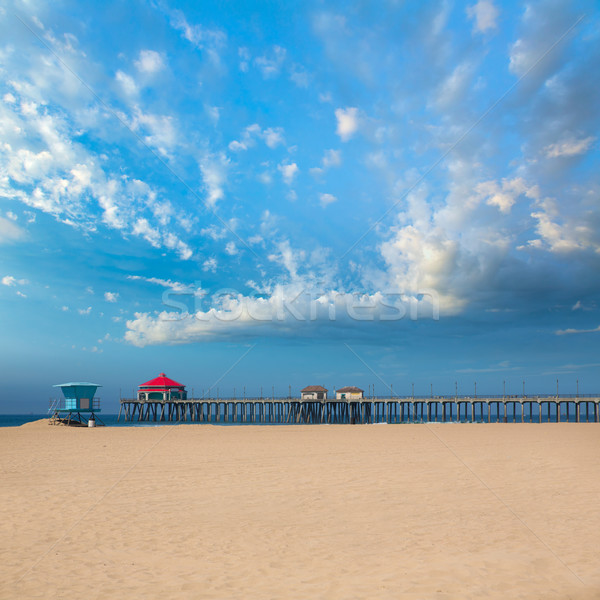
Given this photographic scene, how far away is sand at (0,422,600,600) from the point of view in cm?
661

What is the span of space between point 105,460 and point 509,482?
14440 mm

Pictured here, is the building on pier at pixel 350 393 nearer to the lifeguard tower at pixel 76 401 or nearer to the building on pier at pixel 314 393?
the building on pier at pixel 314 393

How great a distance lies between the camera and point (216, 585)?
6621 millimetres

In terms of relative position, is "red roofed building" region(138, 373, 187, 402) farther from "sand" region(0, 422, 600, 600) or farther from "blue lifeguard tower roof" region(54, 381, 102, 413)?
"sand" region(0, 422, 600, 600)

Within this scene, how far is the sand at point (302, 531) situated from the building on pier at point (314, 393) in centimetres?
5916

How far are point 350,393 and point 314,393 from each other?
5.75 metres

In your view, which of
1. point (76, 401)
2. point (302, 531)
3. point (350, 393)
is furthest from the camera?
point (350, 393)

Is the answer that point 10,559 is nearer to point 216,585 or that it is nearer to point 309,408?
point 216,585

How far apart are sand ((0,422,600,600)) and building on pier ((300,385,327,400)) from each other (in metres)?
59.2

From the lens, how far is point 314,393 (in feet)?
247

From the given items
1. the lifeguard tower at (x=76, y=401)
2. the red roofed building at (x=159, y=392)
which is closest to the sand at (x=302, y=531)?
the lifeguard tower at (x=76, y=401)

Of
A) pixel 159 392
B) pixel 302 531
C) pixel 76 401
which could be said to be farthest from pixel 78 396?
pixel 302 531

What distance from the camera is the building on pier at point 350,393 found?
7356 cm

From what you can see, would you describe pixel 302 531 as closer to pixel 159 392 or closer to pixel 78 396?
pixel 78 396
